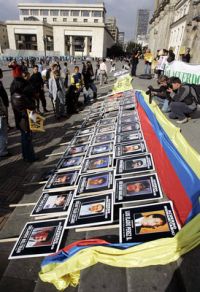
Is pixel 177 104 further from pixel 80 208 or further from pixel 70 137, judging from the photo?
pixel 80 208

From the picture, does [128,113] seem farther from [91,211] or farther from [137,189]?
[91,211]

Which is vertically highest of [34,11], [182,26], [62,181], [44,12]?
[34,11]

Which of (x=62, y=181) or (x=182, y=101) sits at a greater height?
(x=182, y=101)

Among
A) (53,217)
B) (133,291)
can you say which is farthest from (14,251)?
(133,291)

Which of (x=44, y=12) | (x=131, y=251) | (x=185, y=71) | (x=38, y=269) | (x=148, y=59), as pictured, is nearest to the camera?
(x=131, y=251)

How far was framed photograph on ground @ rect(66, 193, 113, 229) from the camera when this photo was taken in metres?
3.28

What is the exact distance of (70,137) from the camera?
7.58m

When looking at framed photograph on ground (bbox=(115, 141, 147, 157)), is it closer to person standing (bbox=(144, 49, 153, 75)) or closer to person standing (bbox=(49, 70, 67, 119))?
person standing (bbox=(49, 70, 67, 119))

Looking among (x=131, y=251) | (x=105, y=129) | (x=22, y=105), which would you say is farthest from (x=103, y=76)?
(x=131, y=251)

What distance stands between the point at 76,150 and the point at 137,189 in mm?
2779

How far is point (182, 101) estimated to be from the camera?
20.6 ft

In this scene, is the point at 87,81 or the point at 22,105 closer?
the point at 22,105

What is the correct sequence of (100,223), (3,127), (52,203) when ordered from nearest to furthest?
(100,223)
(52,203)
(3,127)

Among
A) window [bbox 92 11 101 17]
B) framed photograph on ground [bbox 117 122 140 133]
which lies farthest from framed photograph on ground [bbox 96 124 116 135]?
window [bbox 92 11 101 17]
